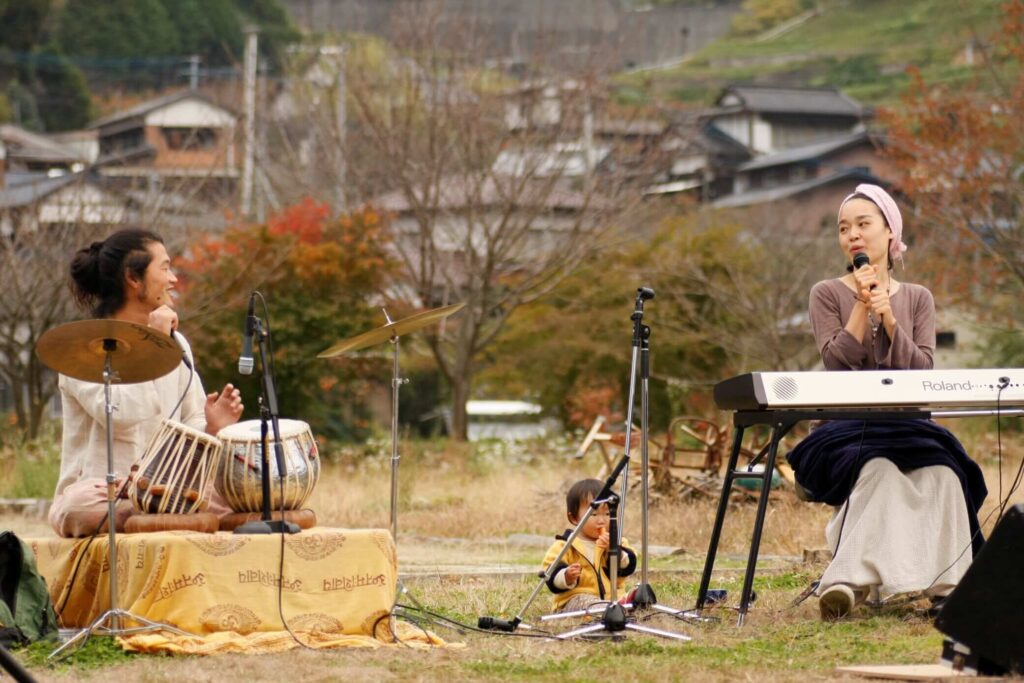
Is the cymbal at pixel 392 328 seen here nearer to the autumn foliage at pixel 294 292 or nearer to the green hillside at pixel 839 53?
the autumn foliage at pixel 294 292

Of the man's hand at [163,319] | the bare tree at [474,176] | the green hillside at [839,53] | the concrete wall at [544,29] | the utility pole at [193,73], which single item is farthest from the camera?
the green hillside at [839,53]

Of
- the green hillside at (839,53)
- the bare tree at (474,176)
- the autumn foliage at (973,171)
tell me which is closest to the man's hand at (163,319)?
the autumn foliage at (973,171)

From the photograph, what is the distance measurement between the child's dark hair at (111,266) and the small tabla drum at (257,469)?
915 millimetres

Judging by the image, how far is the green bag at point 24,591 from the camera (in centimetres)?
571

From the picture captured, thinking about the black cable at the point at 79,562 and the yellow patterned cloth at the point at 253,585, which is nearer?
the yellow patterned cloth at the point at 253,585

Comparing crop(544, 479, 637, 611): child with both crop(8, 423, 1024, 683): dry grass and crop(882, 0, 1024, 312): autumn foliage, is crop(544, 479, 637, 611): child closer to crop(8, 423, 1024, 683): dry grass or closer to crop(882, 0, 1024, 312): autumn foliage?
crop(8, 423, 1024, 683): dry grass

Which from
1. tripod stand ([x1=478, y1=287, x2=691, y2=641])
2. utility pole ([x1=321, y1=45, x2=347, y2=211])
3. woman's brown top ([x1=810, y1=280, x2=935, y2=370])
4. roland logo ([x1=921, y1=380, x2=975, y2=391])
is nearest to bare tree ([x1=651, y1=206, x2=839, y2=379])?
utility pole ([x1=321, y1=45, x2=347, y2=211])

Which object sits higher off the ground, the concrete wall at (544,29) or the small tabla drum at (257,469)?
the concrete wall at (544,29)

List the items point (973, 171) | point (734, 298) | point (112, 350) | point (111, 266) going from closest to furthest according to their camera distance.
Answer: point (112, 350) → point (111, 266) → point (973, 171) → point (734, 298)

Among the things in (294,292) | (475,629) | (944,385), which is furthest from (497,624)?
(294,292)

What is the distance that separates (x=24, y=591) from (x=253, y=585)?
2.96 ft

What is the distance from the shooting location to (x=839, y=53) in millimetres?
79312

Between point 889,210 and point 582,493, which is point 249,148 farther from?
point 889,210

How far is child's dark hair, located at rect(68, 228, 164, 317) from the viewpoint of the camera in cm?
A: 655
